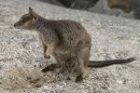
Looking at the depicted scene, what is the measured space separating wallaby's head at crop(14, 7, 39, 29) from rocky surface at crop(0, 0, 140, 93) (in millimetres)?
633

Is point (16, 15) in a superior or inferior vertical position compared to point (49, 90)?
superior

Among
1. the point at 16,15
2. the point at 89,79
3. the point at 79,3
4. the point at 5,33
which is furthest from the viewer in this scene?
the point at 79,3

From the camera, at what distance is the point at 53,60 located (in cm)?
629

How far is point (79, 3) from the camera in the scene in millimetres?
11570

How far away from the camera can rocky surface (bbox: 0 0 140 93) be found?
219 inches

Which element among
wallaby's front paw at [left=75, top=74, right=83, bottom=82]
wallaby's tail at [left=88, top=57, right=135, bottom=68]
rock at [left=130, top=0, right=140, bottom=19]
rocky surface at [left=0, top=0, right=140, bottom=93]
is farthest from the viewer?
rock at [left=130, top=0, right=140, bottom=19]

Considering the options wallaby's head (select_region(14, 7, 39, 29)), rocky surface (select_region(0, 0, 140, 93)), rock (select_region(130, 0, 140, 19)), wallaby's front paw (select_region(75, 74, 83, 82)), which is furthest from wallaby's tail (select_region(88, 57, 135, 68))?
rock (select_region(130, 0, 140, 19))

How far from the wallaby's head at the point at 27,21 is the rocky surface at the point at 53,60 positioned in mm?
633

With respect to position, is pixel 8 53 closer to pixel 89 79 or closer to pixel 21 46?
pixel 21 46

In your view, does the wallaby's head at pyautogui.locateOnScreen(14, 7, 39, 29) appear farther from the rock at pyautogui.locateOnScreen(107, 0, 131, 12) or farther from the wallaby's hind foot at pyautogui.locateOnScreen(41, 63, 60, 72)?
the rock at pyautogui.locateOnScreen(107, 0, 131, 12)

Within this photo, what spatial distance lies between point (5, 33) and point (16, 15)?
1.38m

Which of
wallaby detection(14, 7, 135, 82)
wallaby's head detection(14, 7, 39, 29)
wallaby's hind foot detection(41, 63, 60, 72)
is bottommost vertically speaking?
wallaby's hind foot detection(41, 63, 60, 72)

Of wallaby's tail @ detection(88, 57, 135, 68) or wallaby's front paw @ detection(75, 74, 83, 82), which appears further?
wallaby's tail @ detection(88, 57, 135, 68)

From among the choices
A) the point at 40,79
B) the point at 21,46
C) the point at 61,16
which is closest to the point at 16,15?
the point at 61,16
